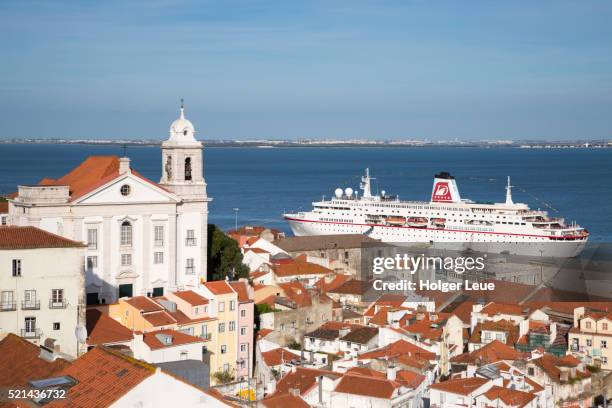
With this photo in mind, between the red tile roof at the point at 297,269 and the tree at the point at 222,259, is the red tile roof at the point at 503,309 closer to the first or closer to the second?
the tree at the point at 222,259

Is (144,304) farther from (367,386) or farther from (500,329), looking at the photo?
(500,329)

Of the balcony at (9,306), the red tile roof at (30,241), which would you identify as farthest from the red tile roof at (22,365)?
the red tile roof at (30,241)

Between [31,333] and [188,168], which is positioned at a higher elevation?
[188,168]

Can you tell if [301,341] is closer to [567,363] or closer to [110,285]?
[110,285]

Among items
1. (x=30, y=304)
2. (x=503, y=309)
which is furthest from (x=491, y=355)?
(x=30, y=304)

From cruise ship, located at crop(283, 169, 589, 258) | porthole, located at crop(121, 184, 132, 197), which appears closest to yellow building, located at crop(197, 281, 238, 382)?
porthole, located at crop(121, 184, 132, 197)

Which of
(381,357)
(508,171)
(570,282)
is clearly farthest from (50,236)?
(508,171)
